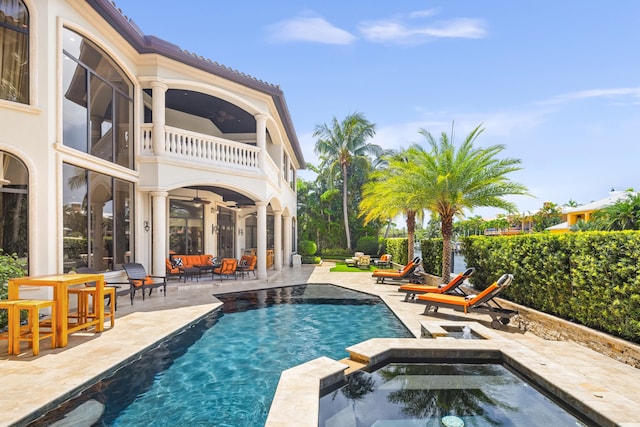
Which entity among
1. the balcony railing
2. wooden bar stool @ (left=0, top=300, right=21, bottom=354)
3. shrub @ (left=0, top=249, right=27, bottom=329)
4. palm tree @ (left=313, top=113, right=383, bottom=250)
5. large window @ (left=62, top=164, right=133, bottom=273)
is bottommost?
wooden bar stool @ (left=0, top=300, right=21, bottom=354)

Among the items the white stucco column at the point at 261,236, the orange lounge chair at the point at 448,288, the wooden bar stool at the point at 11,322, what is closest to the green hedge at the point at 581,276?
the orange lounge chair at the point at 448,288

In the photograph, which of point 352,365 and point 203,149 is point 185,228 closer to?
point 203,149

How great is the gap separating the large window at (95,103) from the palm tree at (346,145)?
23.0 metres

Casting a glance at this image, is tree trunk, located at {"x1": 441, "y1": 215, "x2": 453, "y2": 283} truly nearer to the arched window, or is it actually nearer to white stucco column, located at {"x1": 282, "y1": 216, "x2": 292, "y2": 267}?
white stucco column, located at {"x1": 282, "y1": 216, "x2": 292, "y2": 267}

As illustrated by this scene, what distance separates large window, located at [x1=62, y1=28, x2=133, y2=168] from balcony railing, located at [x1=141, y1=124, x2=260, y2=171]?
70 cm

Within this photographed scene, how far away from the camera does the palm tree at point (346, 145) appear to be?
3344 cm

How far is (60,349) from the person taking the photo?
611 cm

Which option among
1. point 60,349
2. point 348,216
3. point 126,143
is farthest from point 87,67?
point 348,216

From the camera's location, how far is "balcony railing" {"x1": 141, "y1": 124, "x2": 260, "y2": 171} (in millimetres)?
12492

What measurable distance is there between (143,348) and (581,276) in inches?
316

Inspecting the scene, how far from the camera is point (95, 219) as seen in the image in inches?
405

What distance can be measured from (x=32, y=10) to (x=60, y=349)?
7.49 meters

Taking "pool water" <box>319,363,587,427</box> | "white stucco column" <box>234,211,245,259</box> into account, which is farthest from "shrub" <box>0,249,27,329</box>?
"white stucco column" <box>234,211,245,259</box>

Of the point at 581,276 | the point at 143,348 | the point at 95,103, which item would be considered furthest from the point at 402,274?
the point at 95,103
